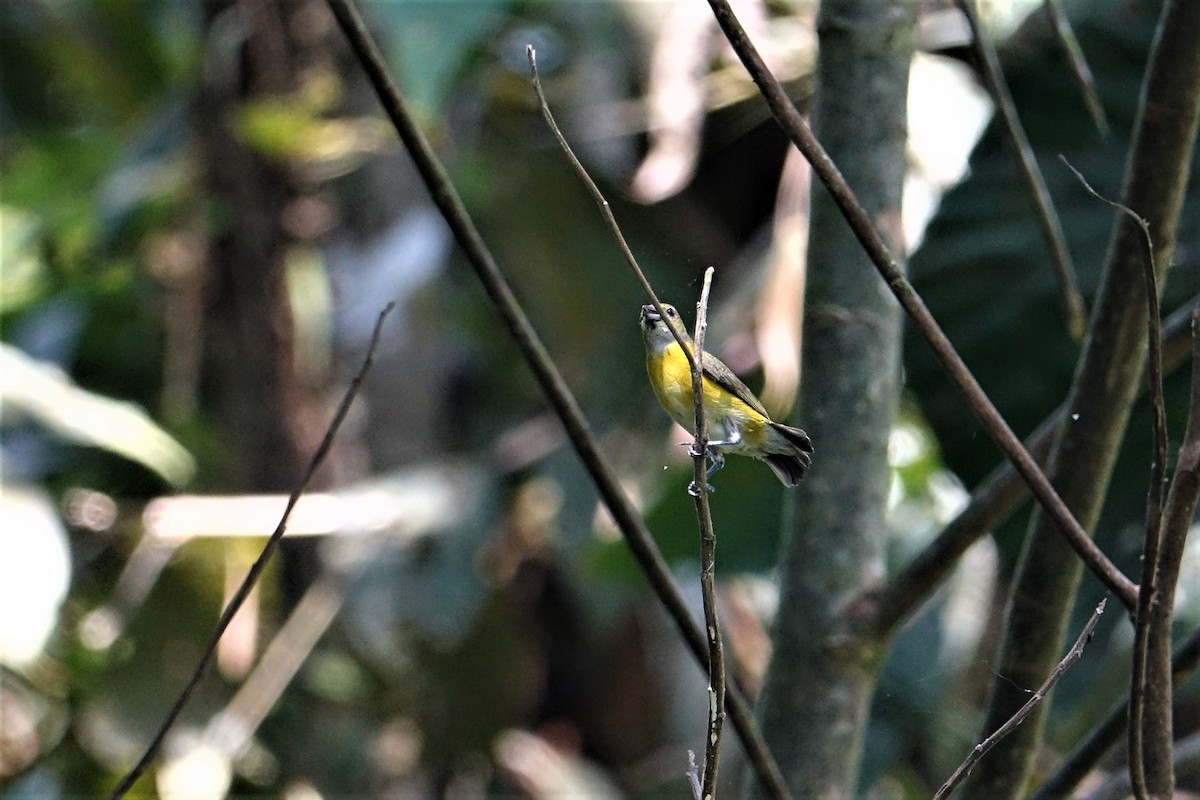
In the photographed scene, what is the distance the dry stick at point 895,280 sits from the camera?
24.6 inches

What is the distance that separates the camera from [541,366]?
32.8 inches

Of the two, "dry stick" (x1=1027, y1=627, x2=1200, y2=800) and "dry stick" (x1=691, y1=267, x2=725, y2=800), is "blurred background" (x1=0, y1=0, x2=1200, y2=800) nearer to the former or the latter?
"dry stick" (x1=1027, y1=627, x2=1200, y2=800)

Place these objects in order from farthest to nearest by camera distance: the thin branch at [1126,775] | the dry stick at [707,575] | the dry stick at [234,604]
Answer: the thin branch at [1126,775] < the dry stick at [234,604] < the dry stick at [707,575]

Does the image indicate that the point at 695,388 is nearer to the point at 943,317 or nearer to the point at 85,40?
the point at 943,317

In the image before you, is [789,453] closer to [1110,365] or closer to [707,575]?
[707,575]

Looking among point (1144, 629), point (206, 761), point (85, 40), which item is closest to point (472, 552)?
point (206, 761)

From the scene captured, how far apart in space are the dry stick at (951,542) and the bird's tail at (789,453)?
173 millimetres

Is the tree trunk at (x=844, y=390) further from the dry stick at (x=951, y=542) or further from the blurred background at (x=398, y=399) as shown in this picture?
the blurred background at (x=398, y=399)

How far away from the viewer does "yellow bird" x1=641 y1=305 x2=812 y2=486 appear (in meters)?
0.64

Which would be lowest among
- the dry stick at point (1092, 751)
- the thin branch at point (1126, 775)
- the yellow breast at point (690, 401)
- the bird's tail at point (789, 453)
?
the thin branch at point (1126, 775)

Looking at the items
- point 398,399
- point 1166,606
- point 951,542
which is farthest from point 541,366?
point 398,399

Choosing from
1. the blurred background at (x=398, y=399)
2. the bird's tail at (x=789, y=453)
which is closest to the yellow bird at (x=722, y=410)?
the bird's tail at (x=789, y=453)

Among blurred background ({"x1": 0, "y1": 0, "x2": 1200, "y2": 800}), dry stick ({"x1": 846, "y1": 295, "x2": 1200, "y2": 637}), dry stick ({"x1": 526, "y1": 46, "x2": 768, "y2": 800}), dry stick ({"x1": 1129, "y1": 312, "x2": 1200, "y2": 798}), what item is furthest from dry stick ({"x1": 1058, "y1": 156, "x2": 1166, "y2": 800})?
blurred background ({"x1": 0, "y1": 0, "x2": 1200, "y2": 800})

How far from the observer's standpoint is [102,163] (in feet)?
9.14
